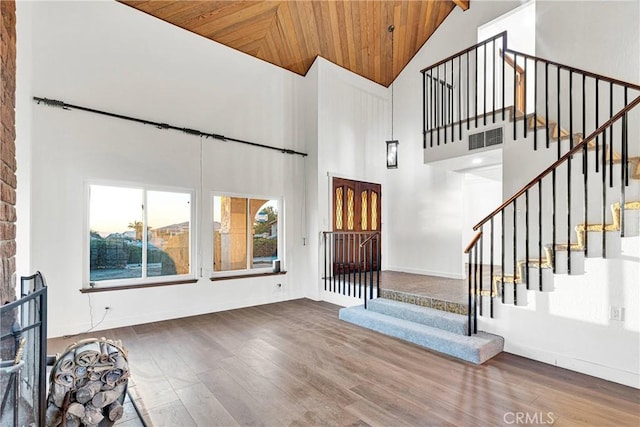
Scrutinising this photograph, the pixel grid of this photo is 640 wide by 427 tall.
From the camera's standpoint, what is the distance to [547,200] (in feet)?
13.1

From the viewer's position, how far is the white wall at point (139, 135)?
405cm

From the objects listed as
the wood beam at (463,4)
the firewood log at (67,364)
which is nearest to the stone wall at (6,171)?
the firewood log at (67,364)

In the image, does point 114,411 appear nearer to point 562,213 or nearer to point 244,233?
point 244,233

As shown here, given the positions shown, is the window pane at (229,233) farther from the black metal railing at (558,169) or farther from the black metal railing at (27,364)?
the black metal railing at (558,169)

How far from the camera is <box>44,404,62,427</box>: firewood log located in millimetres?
1989

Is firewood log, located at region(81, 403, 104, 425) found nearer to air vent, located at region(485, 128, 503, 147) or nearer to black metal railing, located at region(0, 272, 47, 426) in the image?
black metal railing, located at region(0, 272, 47, 426)

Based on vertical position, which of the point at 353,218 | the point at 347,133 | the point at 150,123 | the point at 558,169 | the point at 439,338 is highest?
the point at 347,133

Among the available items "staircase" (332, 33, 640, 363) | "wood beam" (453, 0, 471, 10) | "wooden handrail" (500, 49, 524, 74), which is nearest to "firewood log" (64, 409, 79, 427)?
"staircase" (332, 33, 640, 363)

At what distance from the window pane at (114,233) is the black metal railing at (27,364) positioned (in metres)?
2.62

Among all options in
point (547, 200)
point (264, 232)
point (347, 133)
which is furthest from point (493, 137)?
point (264, 232)

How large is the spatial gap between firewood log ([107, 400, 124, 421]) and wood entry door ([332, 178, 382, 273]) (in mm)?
4309

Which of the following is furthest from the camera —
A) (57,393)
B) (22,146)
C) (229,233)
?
(229,233)

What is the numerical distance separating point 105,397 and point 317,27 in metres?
6.16

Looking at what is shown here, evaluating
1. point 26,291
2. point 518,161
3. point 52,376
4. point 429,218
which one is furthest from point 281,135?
point 52,376
